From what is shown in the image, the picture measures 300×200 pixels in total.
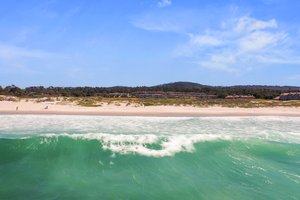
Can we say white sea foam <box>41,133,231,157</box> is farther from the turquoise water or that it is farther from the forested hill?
the forested hill

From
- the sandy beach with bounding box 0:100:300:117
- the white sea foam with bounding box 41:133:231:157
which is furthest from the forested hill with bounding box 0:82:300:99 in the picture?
the white sea foam with bounding box 41:133:231:157

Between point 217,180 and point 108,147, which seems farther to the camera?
point 108,147

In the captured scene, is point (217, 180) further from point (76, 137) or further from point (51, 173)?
point (76, 137)

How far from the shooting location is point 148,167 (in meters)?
12.4

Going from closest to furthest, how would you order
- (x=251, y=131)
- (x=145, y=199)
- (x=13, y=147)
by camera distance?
(x=145, y=199), (x=13, y=147), (x=251, y=131)

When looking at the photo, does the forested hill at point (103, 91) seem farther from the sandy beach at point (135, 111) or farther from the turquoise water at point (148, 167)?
the turquoise water at point (148, 167)

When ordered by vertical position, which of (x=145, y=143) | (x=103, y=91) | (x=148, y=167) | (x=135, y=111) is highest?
(x=103, y=91)

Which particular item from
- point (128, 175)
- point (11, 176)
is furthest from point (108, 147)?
Answer: point (11, 176)

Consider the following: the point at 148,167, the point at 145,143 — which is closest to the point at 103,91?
the point at 145,143

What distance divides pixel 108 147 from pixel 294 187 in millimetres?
6598

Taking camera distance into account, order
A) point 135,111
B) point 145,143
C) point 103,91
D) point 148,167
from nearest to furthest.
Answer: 1. point 148,167
2. point 145,143
3. point 135,111
4. point 103,91

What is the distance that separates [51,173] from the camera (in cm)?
1164

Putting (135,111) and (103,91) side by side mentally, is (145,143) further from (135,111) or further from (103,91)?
(103,91)

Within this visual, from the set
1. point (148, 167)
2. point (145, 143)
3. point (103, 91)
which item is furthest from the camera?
point (103, 91)
